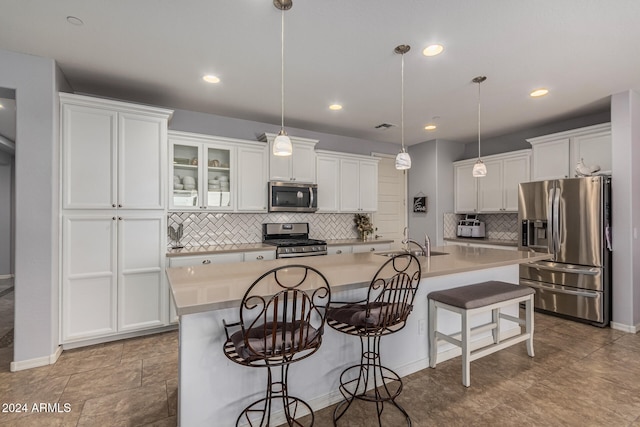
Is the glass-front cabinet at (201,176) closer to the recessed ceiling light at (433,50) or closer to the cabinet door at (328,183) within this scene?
the cabinet door at (328,183)

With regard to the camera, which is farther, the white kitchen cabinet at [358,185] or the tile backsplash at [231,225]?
the white kitchen cabinet at [358,185]

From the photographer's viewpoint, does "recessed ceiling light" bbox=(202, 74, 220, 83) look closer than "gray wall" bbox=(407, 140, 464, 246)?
Yes

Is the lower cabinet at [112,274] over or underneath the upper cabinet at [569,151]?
underneath

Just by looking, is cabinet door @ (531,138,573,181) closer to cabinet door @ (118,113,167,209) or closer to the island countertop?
the island countertop

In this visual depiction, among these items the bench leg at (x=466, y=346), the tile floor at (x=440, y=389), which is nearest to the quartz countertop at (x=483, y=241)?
the tile floor at (x=440, y=389)

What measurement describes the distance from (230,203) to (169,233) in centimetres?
83

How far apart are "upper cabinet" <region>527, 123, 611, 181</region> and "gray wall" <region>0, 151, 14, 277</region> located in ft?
31.4

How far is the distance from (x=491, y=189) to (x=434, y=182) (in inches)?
36.4

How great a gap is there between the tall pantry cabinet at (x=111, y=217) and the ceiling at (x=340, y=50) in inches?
18.2

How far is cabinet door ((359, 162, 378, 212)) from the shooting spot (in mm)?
5152

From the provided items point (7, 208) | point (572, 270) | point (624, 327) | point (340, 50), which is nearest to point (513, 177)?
point (572, 270)

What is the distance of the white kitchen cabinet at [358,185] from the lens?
4.98 meters

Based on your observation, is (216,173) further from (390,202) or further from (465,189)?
(465,189)

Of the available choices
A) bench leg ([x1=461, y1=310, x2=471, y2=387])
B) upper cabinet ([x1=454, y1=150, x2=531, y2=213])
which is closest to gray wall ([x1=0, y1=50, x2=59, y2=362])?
bench leg ([x1=461, y1=310, x2=471, y2=387])
